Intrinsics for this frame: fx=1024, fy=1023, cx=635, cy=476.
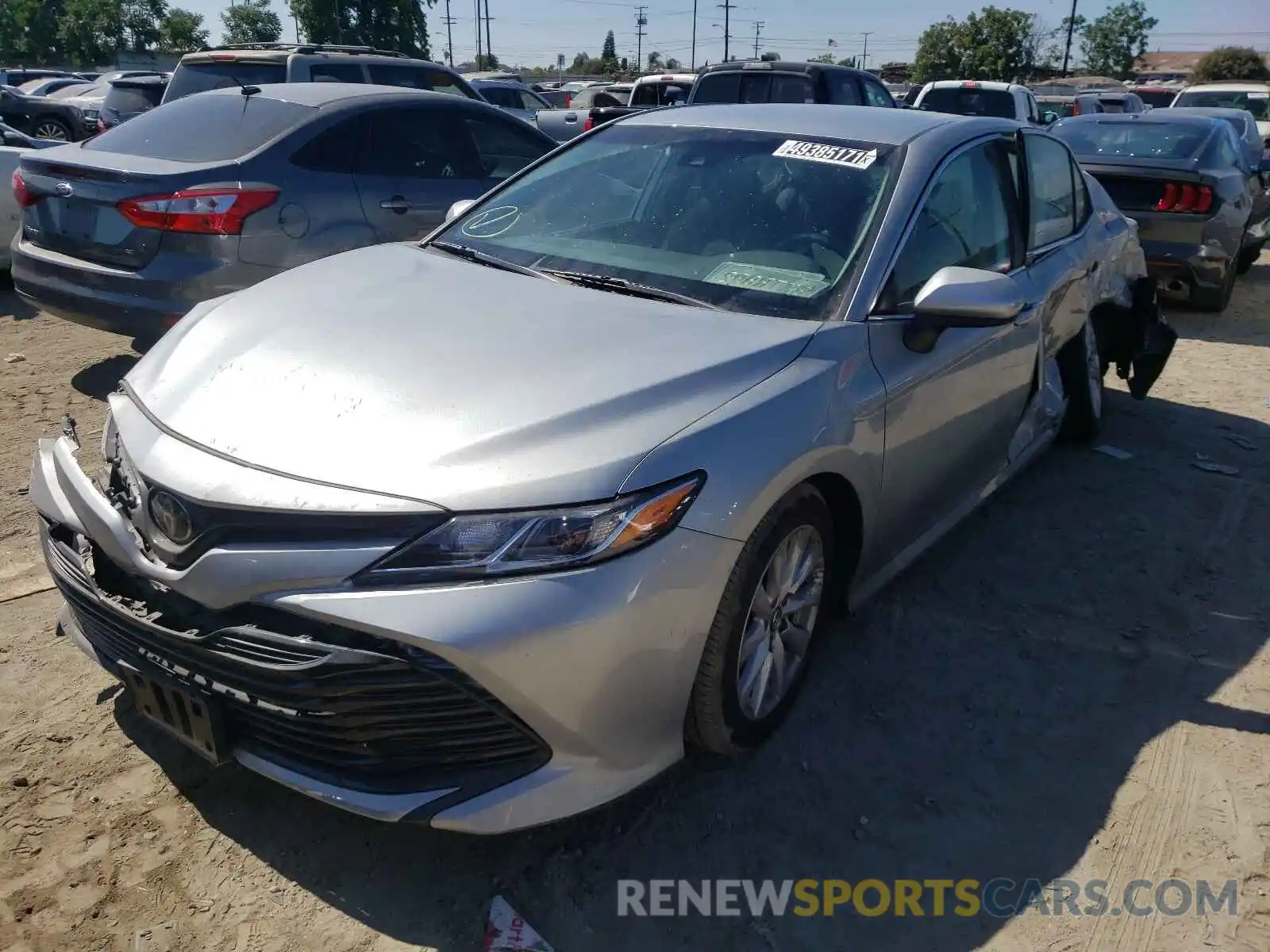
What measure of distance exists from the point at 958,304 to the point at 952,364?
0.43 meters

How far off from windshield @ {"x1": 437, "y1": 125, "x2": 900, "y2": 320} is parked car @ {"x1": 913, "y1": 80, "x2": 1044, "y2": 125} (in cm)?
1077

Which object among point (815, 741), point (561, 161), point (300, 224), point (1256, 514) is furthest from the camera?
point (300, 224)

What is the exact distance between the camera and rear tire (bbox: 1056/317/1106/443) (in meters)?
4.90

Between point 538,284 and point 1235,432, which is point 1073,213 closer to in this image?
point 1235,432

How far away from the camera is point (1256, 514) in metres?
4.68

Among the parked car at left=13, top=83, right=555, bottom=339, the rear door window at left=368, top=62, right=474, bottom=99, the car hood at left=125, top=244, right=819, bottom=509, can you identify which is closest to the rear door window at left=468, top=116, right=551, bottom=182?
the parked car at left=13, top=83, right=555, bottom=339

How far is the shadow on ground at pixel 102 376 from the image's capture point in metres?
5.58

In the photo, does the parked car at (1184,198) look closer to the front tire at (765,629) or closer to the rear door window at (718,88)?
the rear door window at (718,88)

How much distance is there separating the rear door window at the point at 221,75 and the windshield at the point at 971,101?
8.23 meters

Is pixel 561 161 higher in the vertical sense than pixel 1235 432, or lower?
higher

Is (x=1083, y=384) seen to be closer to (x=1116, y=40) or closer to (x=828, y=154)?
(x=828, y=154)

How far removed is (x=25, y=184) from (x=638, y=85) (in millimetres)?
12258

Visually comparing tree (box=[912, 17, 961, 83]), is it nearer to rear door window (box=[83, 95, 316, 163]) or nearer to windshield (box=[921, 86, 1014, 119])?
windshield (box=[921, 86, 1014, 119])

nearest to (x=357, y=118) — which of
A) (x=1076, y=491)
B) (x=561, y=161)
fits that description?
(x=561, y=161)
